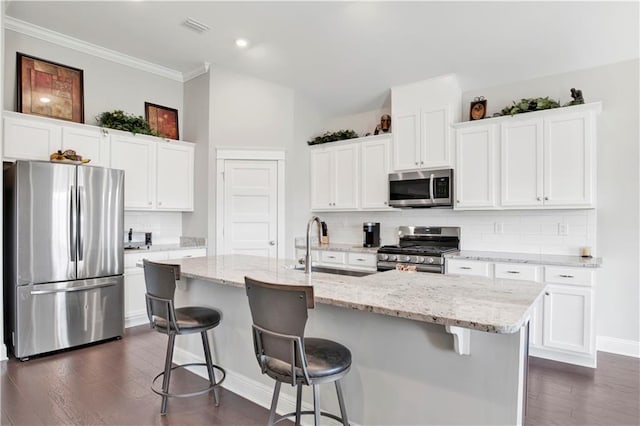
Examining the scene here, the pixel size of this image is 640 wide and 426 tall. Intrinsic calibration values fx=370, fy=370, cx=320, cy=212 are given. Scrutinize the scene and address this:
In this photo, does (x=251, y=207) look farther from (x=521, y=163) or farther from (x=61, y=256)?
(x=521, y=163)

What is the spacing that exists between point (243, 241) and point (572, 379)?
12.4 ft

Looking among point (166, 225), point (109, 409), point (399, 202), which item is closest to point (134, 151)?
point (166, 225)

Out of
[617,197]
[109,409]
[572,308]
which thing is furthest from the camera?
[617,197]

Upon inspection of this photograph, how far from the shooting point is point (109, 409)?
2.47 metres

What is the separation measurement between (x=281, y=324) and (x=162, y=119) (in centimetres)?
443

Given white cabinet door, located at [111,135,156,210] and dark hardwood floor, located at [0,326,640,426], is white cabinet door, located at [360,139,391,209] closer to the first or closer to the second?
Answer: dark hardwood floor, located at [0,326,640,426]

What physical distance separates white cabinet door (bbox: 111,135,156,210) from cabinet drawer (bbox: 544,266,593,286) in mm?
4467

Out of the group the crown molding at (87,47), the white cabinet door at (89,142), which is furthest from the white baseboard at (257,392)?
the crown molding at (87,47)

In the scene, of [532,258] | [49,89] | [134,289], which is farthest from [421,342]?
[49,89]

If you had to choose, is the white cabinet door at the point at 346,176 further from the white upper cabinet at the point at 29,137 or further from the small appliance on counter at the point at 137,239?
the white upper cabinet at the point at 29,137

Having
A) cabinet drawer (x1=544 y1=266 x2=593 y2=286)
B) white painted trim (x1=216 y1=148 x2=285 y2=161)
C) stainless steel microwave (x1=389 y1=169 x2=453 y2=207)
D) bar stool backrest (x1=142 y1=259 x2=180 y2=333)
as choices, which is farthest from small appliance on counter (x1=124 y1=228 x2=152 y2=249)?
cabinet drawer (x1=544 y1=266 x2=593 y2=286)

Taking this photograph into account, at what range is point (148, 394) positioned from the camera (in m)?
2.69

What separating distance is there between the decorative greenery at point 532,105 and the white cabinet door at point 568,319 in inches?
69.1

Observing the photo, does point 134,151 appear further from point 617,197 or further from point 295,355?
point 617,197
